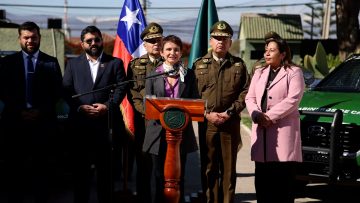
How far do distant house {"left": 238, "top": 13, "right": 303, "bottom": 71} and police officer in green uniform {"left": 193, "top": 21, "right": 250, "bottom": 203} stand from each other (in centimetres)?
3008

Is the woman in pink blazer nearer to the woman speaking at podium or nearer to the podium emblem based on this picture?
the woman speaking at podium

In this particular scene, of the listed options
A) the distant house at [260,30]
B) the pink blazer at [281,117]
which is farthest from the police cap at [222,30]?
the distant house at [260,30]

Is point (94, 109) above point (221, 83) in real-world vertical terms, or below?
below

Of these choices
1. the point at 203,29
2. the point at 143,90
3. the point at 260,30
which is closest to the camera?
the point at 143,90

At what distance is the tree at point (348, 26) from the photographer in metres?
19.0

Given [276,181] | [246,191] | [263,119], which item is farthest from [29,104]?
[246,191]

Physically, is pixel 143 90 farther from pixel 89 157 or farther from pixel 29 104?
pixel 29 104


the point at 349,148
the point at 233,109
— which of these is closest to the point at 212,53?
the point at 233,109

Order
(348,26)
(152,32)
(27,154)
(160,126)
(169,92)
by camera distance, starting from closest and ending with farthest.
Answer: (160,126), (169,92), (27,154), (152,32), (348,26)

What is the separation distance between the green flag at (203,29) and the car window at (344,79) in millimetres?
1621

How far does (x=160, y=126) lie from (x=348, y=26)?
14.4 m

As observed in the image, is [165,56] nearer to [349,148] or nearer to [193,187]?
[349,148]

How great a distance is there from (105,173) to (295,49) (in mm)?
30473

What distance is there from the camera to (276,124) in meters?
6.28
